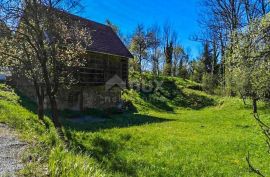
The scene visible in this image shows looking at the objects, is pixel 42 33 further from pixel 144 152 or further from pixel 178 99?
pixel 178 99

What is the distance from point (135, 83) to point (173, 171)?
29.7 meters

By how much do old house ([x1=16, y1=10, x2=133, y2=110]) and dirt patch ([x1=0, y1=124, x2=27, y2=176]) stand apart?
13.6 metres

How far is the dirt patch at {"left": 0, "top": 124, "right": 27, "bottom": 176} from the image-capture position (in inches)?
221

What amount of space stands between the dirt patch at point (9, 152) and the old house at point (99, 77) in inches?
535

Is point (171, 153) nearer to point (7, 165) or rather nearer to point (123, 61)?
point (7, 165)

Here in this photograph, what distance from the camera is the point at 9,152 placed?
6.71 m

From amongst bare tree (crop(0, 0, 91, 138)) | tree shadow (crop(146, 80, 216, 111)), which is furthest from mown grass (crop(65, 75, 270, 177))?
tree shadow (crop(146, 80, 216, 111))

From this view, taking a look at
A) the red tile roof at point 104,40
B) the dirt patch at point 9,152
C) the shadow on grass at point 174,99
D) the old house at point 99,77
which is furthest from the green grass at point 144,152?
the shadow on grass at point 174,99

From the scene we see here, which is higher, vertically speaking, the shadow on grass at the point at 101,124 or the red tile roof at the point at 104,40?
the red tile roof at the point at 104,40

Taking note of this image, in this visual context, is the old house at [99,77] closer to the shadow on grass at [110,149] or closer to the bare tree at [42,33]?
the bare tree at [42,33]

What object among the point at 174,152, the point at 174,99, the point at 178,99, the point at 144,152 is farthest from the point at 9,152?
the point at 178,99

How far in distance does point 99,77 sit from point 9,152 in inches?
735

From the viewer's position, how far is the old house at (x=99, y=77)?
23000 mm

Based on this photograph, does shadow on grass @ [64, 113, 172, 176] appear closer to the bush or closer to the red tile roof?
the red tile roof
